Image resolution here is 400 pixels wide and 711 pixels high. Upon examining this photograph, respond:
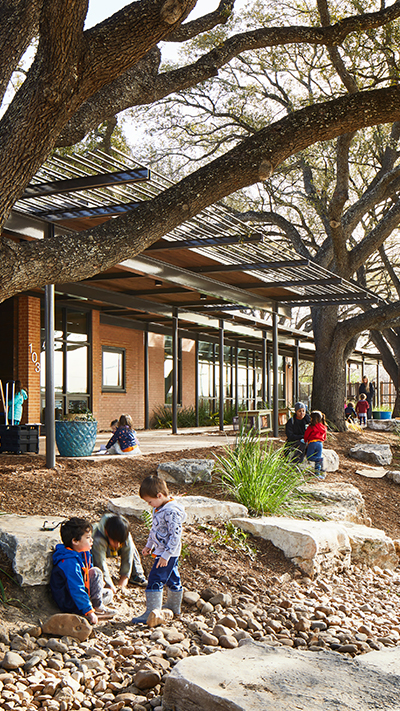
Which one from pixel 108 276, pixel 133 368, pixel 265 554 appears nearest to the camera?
pixel 265 554

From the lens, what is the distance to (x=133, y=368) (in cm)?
2058

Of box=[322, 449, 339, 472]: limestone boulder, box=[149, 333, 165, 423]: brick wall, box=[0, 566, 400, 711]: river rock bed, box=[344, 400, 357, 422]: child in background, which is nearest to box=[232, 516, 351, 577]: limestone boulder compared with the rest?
box=[0, 566, 400, 711]: river rock bed

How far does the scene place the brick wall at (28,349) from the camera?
47.7 feet

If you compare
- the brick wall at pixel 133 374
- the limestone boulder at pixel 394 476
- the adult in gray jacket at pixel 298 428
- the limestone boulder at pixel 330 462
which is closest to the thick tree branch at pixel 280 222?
the brick wall at pixel 133 374

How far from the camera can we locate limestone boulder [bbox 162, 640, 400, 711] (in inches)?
117

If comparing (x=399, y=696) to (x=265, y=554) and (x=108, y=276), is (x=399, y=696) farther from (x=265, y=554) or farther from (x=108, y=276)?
(x=108, y=276)

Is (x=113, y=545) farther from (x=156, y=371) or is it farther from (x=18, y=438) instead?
(x=156, y=371)

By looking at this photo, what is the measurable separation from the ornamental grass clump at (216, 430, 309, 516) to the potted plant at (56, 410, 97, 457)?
7.80 ft

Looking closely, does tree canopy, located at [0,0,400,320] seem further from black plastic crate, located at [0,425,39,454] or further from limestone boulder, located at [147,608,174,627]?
black plastic crate, located at [0,425,39,454]

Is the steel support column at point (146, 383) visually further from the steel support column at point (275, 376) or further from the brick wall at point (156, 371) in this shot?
the steel support column at point (275, 376)

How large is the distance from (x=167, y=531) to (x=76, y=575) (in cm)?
71

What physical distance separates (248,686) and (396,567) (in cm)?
475

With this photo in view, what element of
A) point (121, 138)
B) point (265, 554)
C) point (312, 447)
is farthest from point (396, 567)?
point (121, 138)

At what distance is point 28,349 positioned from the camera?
14570mm
